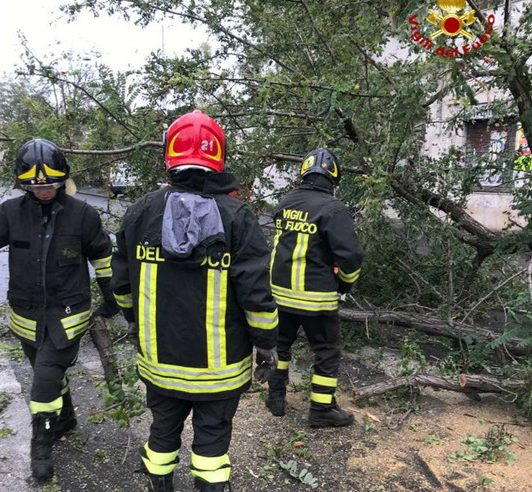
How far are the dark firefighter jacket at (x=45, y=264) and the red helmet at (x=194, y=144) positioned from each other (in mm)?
986

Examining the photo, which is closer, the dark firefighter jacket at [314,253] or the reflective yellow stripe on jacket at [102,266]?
the reflective yellow stripe on jacket at [102,266]

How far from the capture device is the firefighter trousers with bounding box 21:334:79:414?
9.27 ft

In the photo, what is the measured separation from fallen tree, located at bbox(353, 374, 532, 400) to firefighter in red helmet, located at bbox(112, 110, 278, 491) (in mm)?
1667

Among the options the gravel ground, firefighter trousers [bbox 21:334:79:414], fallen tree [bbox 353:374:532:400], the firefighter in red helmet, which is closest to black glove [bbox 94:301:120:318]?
firefighter trousers [bbox 21:334:79:414]

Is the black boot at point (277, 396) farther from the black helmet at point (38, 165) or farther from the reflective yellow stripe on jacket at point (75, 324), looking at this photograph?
the black helmet at point (38, 165)

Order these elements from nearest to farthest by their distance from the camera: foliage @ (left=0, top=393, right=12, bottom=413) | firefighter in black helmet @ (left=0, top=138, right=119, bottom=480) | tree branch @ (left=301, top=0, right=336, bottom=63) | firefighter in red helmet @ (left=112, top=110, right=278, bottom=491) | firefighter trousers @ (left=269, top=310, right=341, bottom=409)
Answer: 1. firefighter in red helmet @ (left=112, top=110, right=278, bottom=491)
2. firefighter in black helmet @ (left=0, top=138, right=119, bottom=480)
3. firefighter trousers @ (left=269, top=310, right=341, bottom=409)
4. foliage @ (left=0, top=393, right=12, bottom=413)
5. tree branch @ (left=301, top=0, right=336, bottom=63)

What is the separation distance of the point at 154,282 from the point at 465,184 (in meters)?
3.72

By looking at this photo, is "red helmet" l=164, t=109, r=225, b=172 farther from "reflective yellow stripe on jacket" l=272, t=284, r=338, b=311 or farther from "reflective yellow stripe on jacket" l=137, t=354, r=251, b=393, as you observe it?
"reflective yellow stripe on jacket" l=272, t=284, r=338, b=311

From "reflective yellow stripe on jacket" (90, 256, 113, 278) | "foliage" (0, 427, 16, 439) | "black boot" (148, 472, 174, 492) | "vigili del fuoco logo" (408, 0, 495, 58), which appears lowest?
"foliage" (0, 427, 16, 439)

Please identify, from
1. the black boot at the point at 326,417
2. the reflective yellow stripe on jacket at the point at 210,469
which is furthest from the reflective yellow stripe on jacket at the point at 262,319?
the black boot at the point at 326,417

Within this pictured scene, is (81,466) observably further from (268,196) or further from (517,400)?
(268,196)

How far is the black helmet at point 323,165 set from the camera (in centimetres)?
358

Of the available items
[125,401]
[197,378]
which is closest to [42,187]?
[125,401]

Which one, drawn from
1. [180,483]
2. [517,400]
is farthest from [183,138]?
[517,400]
